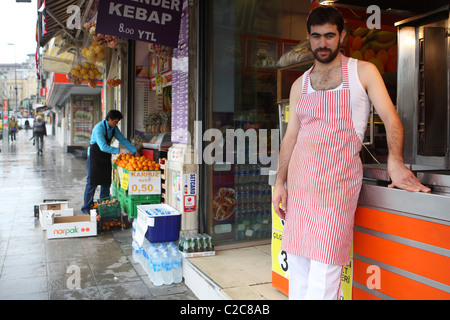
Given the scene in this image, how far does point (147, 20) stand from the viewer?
4887 millimetres

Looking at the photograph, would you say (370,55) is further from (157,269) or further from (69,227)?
(69,227)

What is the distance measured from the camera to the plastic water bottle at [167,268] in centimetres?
434

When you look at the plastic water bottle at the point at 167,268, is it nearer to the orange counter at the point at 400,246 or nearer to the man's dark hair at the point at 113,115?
the orange counter at the point at 400,246

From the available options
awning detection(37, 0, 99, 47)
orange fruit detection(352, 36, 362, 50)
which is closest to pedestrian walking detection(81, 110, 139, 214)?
awning detection(37, 0, 99, 47)

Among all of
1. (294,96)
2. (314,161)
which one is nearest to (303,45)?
(294,96)

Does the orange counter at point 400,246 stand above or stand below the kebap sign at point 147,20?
below

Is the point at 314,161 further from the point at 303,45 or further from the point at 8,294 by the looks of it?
the point at 8,294

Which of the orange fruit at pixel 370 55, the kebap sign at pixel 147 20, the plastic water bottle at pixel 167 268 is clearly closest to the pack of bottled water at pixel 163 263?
the plastic water bottle at pixel 167 268

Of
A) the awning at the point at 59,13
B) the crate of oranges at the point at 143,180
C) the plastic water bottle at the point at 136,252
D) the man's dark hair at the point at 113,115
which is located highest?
the awning at the point at 59,13

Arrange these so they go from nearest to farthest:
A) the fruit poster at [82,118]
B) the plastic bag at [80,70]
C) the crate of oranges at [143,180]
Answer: the crate of oranges at [143,180] < the plastic bag at [80,70] < the fruit poster at [82,118]

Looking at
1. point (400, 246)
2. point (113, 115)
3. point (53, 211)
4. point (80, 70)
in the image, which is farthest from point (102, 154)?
point (400, 246)

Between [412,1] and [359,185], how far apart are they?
256cm

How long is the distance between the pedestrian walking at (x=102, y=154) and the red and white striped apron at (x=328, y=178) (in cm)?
499

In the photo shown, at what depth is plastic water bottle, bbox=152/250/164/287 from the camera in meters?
4.30
